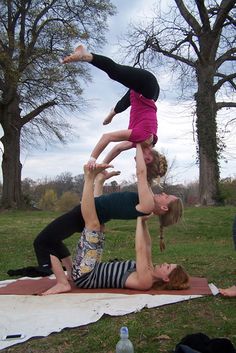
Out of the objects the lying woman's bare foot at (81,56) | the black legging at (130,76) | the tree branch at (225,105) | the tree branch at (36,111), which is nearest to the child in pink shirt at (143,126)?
the black legging at (130,76)

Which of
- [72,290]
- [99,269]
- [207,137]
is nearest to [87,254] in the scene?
[99,269]

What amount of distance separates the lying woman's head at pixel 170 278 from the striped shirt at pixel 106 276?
0.88ft

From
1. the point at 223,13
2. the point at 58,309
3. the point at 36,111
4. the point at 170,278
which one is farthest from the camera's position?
the point at 36,111

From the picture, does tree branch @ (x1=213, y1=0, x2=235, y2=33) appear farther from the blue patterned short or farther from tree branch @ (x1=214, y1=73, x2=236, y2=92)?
the blue patterned short

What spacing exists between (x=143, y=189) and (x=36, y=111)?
18.3 metres

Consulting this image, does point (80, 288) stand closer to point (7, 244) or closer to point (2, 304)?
point (2, 304)

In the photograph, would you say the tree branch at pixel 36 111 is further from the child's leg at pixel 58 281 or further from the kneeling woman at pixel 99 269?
the child's leg at pixel 58 281

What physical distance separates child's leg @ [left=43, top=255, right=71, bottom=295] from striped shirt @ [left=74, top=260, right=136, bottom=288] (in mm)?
148

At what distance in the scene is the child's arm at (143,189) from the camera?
176 inches

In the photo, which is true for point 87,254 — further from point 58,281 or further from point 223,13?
point 223,13

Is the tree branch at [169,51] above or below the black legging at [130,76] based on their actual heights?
above

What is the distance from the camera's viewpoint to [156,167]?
4852 millimetres

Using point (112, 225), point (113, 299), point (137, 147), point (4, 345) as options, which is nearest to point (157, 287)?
point (113, 299)

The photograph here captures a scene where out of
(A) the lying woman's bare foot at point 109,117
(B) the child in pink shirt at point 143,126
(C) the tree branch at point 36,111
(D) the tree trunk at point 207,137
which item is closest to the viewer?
(B) the child in pink shirt at point 143,126
